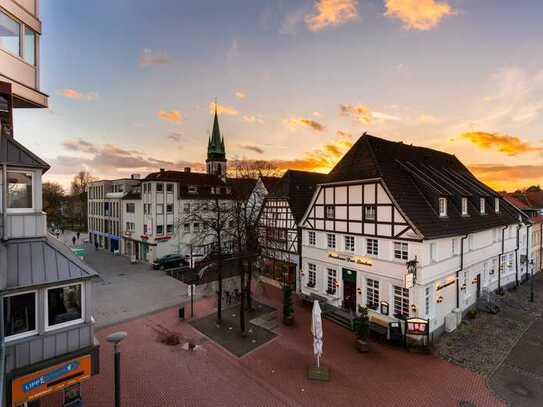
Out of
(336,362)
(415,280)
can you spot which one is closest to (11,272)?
(336,362)

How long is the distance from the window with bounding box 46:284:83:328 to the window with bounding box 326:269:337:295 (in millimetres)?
14414

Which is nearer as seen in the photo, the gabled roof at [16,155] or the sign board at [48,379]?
the sign board at [48,379]

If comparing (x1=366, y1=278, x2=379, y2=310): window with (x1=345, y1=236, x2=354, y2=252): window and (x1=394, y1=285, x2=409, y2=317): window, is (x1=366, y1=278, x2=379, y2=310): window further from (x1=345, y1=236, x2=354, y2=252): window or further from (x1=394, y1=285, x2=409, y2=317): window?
(x1=345, y1=236, x2=354, y2=252): window

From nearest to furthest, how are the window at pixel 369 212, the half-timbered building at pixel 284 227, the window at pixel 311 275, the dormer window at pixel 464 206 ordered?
the window at pixel 369 212 → the dormer window at pixel 464 206 → the window at pixel 311 275 → the half-timbered building at pixel 284 227

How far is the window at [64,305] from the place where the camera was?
6.78 meters

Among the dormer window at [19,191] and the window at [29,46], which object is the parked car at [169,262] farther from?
the window at [29,46]

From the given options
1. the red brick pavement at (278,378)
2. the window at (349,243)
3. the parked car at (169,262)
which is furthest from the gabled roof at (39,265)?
the parked car at (169,262)

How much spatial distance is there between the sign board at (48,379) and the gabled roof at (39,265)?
6.97ft

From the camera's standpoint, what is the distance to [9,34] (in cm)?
753

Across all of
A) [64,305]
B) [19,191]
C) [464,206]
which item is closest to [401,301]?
[464,206]

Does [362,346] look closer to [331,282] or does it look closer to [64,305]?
[331,282]

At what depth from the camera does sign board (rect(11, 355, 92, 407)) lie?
6.20 meters

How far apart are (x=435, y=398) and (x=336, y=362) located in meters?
3.83

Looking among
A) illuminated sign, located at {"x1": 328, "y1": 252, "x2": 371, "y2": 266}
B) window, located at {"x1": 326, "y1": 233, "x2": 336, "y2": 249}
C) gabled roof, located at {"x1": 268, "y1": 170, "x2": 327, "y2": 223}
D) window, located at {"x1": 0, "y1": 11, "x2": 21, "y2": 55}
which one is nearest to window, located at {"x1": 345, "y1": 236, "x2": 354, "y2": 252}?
illuminated sign, located at {"x1": 328, "y1": 252, "x2": 371, "y2": 266}
